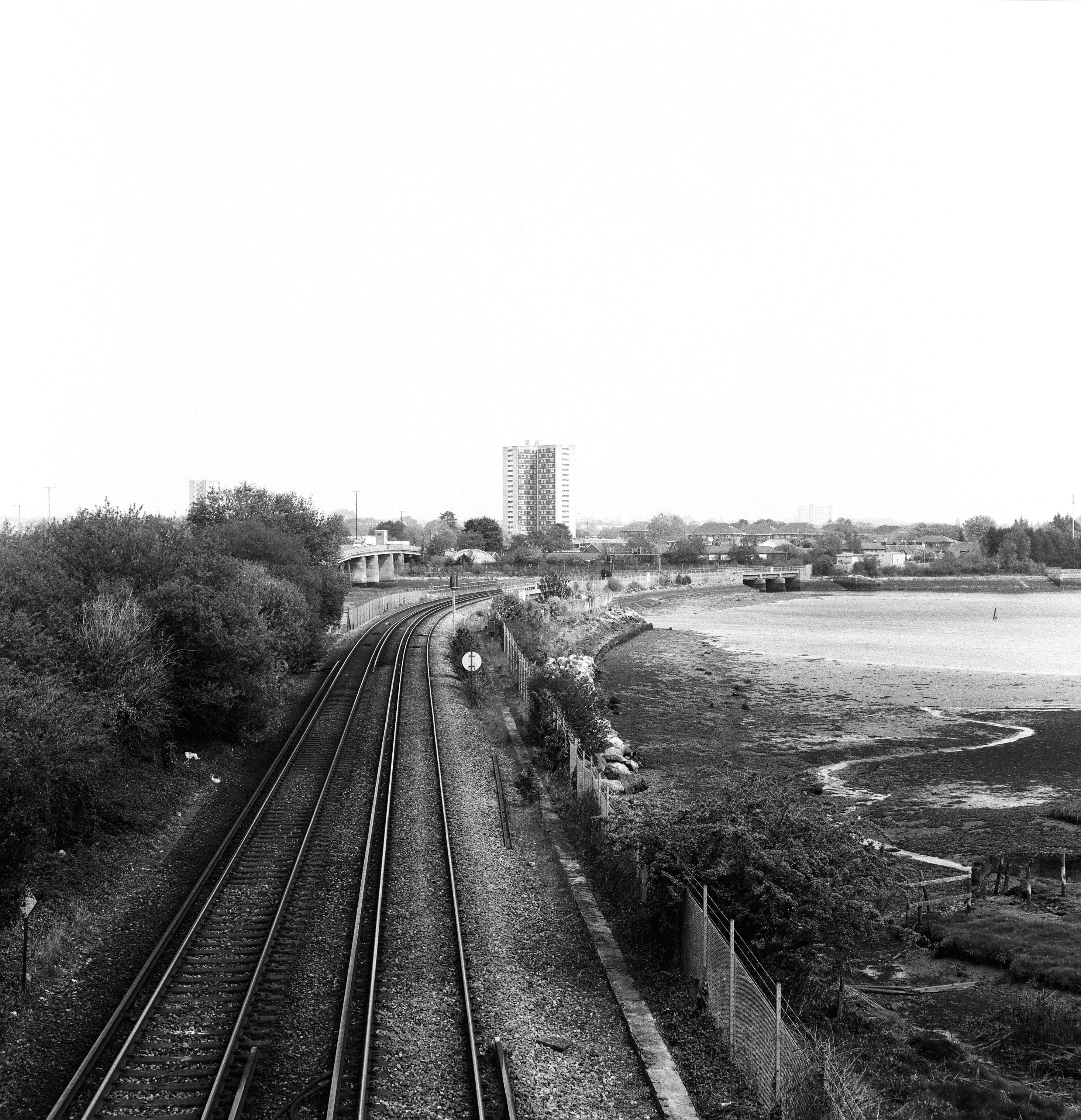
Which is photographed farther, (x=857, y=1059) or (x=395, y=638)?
(x=395, y=638)

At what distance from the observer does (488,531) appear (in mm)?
159625

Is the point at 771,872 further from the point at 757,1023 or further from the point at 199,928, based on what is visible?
the point at 199,928

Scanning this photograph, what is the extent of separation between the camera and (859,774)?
29.7 m

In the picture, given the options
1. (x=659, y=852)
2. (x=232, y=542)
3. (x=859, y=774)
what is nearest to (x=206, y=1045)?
(x=659, y=852)

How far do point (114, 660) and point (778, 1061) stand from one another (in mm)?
15037

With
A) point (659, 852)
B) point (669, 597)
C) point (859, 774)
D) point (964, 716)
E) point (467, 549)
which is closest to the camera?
point (659, 852)

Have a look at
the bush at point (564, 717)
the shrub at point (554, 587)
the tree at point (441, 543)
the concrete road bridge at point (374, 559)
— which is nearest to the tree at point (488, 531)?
the tree at point (441, 543)

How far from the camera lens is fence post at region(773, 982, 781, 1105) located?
8.98m

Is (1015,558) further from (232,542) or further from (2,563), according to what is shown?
(2,563)

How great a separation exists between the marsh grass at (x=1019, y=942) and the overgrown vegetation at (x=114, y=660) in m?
13.3

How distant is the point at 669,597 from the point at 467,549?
4106 centimetres


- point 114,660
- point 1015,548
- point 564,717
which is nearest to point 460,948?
point 114,660

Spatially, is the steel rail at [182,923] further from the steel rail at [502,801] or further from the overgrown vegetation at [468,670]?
the overgrown vegetation at [468,670]

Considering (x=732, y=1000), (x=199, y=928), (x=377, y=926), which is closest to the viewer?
(x=732, y=1000)
